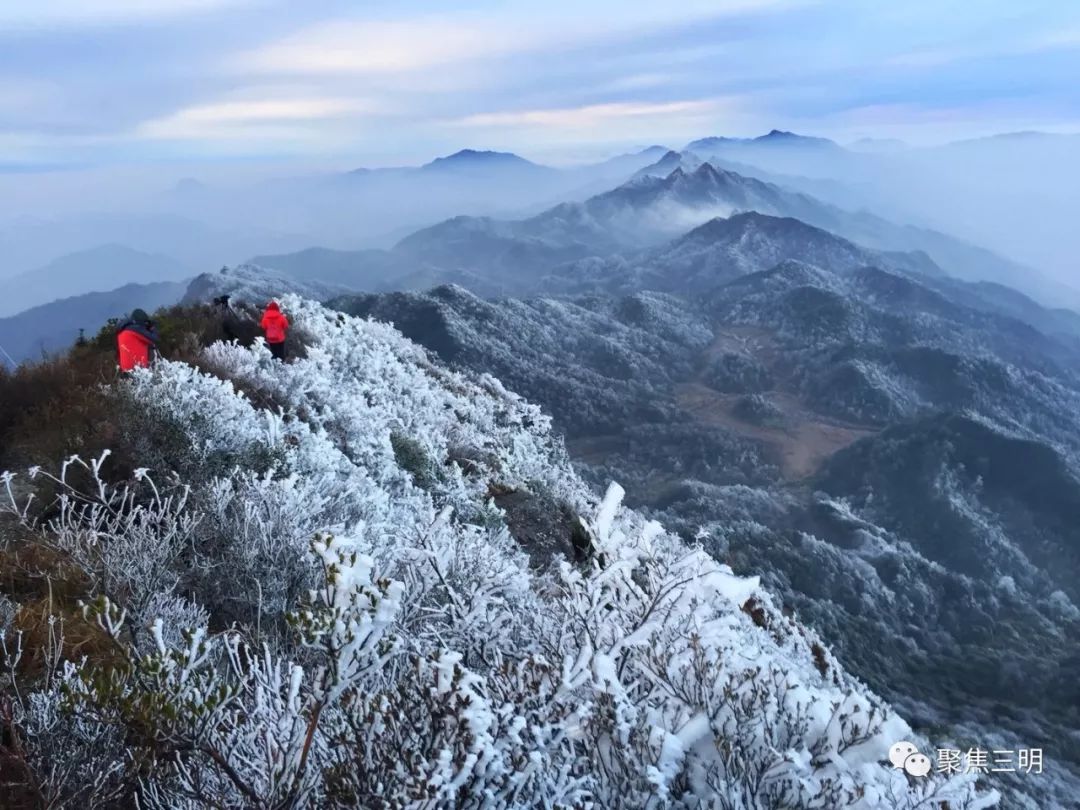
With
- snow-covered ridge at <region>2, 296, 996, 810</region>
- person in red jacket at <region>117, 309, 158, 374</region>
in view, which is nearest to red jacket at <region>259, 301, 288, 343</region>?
person in red jacket at <region>117, 309, 158, 374</region>

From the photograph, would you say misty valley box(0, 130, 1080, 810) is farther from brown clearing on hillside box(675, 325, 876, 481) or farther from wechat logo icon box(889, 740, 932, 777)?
brown clearing on hillside box(675, 325, 876, 481)

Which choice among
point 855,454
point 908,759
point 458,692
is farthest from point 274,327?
point 855,454

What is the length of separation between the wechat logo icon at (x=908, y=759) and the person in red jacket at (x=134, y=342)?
372 inches

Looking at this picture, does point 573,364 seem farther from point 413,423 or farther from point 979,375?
point 413,423

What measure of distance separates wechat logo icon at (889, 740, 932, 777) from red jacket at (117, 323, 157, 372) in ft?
31.3

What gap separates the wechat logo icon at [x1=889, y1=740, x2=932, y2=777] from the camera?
313cm

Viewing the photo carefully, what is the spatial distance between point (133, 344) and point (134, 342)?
30 millimetres

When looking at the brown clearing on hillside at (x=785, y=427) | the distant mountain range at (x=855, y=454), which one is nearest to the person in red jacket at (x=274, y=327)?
the distant mountain range at (x=855, y=454)

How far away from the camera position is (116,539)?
4.99 m

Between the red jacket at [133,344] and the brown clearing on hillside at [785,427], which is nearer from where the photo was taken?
the red jacket at [133,344]

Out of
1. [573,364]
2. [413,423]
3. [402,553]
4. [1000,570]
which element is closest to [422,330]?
[573,364]

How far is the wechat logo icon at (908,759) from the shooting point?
3127 mm

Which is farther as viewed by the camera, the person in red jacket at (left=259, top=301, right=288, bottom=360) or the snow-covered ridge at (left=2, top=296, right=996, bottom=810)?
the person in red jacket at (left=259, top=301, right=288, bottom=360)

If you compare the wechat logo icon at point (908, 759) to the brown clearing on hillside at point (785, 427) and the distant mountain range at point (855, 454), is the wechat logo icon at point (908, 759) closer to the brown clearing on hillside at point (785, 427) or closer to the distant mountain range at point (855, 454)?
the distant mountain range at point (855, 454)
